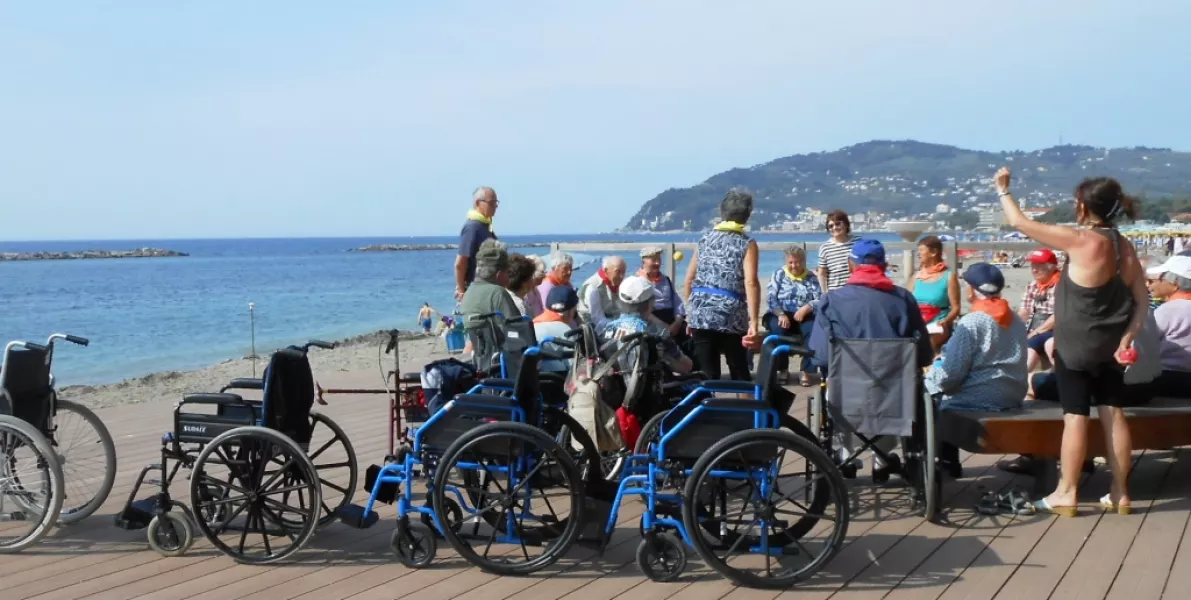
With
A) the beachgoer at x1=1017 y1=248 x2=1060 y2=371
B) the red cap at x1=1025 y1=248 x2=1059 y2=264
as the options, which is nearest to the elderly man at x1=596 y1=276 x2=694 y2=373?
the beachgoer at x1=1017 y1=248 x2=1060 y2=371

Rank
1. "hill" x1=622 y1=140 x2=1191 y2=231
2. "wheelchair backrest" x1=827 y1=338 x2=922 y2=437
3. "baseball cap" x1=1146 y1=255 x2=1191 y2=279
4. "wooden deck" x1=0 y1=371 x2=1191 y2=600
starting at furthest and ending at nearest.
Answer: "hill" x1=622 y1=140 x2=1191 y2=231 → "baseball cap" x1=1146 y1=255 x2=1191 y2=279 → "wheelchair backrest" x1=827 y1=338 x2=922 y2=437 → "wooden deck" x1=0 y1=371 x2=1191 y2=600

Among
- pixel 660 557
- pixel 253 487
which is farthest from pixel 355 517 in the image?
pixel 660 557

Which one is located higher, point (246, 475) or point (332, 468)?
point (246, 475)

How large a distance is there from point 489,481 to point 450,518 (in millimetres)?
201

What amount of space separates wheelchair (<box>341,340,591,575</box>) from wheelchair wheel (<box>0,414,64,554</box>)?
3.78 feet

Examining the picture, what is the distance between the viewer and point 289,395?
410cm

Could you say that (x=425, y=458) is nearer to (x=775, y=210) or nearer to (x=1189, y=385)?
(x=1189, y=385)

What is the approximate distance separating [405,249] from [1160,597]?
127 m

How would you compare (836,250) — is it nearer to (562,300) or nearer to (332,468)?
(562,300)

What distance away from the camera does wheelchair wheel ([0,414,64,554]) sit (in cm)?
402

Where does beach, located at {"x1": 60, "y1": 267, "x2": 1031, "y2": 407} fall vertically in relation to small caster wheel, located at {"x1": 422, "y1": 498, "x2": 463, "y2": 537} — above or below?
below

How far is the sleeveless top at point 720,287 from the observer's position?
565 centimetres

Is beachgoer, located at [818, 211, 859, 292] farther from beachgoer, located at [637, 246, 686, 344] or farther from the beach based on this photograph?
the beach

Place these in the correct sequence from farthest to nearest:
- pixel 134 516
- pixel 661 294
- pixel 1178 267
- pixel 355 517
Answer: pixel 661 294 < pixel 1178 267 < pixel 134 516 < pixel 355 517
